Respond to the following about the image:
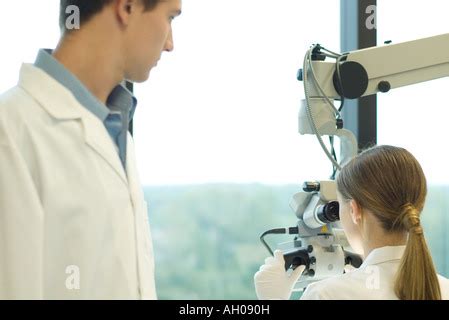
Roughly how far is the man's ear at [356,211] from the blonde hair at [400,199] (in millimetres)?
11

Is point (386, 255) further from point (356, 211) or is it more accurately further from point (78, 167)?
point (78, 167)

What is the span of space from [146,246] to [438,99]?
1.73 m

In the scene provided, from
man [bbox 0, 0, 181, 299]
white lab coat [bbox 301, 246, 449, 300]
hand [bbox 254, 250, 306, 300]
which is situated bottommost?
hand [bbox 254, 250, 306, 300]

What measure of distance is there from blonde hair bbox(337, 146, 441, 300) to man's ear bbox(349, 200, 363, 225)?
0.04ft

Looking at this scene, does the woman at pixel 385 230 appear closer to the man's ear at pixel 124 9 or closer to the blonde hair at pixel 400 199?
the blonde hair at pixel 400 199

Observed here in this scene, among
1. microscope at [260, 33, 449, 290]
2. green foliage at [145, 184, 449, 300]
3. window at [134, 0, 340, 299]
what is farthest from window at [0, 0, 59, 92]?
microscope at [260, 33, 449, 290]

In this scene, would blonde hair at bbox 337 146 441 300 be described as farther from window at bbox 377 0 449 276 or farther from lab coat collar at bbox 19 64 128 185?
window at bbox 377 0 449 276

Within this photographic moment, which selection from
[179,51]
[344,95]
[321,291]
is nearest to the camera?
[321,291]

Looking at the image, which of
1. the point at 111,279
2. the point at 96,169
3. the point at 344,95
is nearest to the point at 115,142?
the point at 96,169

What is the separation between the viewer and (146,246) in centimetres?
133

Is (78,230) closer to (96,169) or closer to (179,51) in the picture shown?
(96,169)

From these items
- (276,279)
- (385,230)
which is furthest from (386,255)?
(276,279)

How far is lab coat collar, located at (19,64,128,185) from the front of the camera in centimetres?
122

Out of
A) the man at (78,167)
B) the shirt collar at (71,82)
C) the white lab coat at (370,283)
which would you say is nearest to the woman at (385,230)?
the white lab coat at (370,283)
